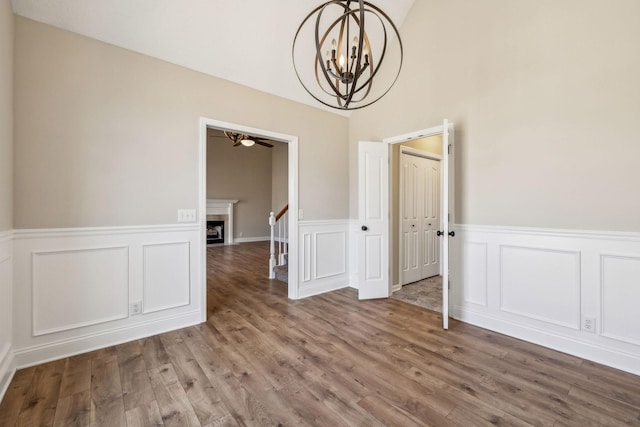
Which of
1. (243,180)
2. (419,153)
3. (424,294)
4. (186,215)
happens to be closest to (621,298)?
(424,294)

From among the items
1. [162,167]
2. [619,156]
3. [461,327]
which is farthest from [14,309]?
[619,156]

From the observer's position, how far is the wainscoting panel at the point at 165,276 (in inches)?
103

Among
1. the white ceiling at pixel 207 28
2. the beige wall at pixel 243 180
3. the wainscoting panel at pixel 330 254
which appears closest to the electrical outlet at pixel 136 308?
the wainscoting panel at pixel 330 254

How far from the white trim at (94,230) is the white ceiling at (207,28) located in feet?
5.40

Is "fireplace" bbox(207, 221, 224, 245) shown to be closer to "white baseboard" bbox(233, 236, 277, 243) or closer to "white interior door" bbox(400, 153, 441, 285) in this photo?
"white baseboard" bbox(233, 236, 277, 243)

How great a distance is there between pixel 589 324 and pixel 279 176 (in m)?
8.60

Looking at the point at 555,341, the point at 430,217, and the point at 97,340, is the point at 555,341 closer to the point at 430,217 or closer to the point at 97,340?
the point at 430,217

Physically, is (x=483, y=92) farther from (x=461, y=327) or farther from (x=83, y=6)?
(x=83, y=6)

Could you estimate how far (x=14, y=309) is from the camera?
2.06m

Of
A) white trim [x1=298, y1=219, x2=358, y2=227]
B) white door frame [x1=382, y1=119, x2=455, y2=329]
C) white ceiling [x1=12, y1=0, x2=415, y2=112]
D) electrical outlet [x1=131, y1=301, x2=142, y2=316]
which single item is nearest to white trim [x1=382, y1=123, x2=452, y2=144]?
white door frame [x1=382, y1=119, x2=455, y2=329]

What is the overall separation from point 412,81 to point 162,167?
10.1ft

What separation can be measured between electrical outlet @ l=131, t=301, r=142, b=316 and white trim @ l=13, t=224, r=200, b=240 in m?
0.67

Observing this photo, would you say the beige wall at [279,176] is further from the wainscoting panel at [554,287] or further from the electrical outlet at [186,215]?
the wainscoting panel at [554,287]

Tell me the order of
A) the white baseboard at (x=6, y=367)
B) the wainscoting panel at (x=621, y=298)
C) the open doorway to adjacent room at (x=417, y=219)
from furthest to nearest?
the open doorway to adjacent room at (x=417, y=219) → the wainscoting panel at (x=621, y=298) → the white baseboard at (x=6, y=367)
